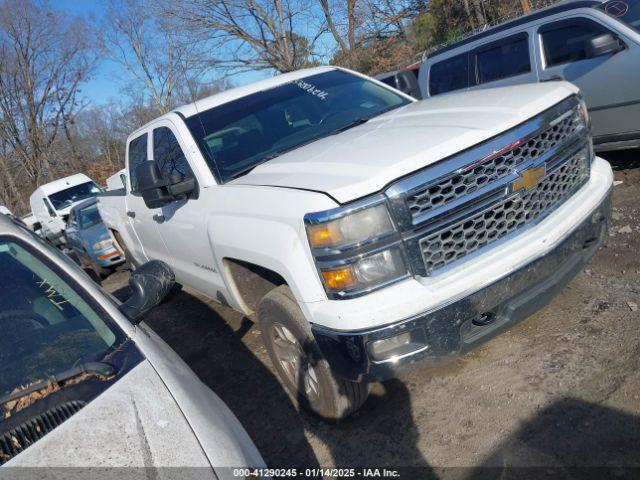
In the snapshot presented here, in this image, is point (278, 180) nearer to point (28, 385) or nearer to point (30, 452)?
point (28, 385)

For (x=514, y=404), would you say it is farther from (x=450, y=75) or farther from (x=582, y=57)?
(x=450, y=75)

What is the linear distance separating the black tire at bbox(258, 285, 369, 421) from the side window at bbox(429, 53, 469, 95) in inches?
210

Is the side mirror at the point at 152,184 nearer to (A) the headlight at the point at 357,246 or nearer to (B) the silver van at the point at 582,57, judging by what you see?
(A) the headlight at the point at 357,246

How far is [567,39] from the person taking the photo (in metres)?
5.83

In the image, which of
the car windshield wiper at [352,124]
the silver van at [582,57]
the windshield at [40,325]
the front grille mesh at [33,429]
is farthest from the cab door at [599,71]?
the front grille mesh at [33,429]

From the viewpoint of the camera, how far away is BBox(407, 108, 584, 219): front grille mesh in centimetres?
230

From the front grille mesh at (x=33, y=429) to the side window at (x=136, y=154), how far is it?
336cm

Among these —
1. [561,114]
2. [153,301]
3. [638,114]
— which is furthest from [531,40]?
[153,301]

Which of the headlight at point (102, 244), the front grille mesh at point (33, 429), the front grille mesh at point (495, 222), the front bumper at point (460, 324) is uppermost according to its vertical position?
the front grille mesh at point (33, 429)

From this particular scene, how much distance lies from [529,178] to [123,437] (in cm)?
215

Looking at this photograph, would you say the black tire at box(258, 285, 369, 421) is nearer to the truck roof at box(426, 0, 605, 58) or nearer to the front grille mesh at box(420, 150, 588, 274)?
the front grille mesh at box(420, 150, 588, 274)

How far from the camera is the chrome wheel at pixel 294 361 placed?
2.89 m

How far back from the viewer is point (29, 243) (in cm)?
230

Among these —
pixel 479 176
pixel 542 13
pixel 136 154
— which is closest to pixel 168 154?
pixel 136 154
